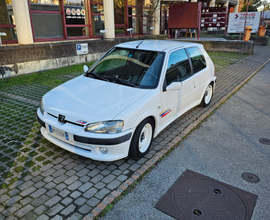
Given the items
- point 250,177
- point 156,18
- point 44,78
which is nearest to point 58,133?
point 250,177

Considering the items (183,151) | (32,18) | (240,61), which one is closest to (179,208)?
(183,151)

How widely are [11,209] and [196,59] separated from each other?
4.66 meters

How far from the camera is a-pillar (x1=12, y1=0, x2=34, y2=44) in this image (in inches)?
352

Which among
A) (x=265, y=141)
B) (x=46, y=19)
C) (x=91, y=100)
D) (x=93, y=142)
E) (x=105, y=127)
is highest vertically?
(x=46, y=19)

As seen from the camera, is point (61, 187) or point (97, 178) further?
point (97, 178)

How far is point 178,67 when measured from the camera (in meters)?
4.78

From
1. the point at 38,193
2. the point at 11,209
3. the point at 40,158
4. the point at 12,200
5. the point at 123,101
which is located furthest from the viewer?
the point at 40,158

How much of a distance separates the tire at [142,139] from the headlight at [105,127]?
1.29 ft

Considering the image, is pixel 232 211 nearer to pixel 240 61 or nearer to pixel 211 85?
pixel 211 85

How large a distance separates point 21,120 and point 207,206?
4.26 meters

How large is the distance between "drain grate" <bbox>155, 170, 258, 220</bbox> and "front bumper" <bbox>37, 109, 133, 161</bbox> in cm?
93

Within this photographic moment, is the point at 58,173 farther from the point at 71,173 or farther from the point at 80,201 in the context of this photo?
the point at 80,201

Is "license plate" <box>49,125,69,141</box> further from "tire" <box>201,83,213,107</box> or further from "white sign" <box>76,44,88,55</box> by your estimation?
"white sign" <box>76,44,88,55</box>

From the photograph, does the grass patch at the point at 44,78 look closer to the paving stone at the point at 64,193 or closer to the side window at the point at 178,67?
the side window at the point at 178,67
